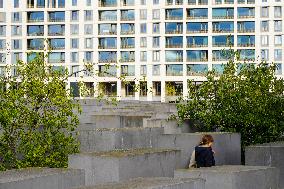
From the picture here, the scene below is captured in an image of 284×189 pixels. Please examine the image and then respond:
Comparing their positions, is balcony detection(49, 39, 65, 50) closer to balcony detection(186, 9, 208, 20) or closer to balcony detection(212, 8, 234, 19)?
balcony detection(186, 9, 208, 20)

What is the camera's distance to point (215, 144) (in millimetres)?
13742

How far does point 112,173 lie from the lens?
9703 mm

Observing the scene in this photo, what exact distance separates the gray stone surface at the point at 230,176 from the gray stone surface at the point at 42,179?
1349mm

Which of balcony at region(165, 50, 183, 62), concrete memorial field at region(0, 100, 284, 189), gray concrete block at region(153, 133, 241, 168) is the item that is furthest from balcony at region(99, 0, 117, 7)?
gray concrete block at region(153, 133, 241, 168)

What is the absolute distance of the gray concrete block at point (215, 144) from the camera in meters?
13.4

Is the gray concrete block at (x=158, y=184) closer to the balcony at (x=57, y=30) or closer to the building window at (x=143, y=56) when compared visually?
the building window at (x=143, y=56)

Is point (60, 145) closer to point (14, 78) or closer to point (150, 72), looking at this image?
point (14, 78)

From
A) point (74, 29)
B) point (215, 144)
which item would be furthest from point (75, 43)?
point (215, 144)

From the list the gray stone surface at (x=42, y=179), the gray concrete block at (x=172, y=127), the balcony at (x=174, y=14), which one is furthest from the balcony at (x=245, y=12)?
the gray stone surface at (x=42, y=179)

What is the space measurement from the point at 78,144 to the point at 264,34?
72620 millimetres

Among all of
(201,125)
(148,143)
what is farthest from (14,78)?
(201,125)

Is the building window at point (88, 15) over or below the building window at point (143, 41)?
over

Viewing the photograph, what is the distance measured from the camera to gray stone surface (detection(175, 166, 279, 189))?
342 inches

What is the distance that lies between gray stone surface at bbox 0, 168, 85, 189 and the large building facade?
72.7m
